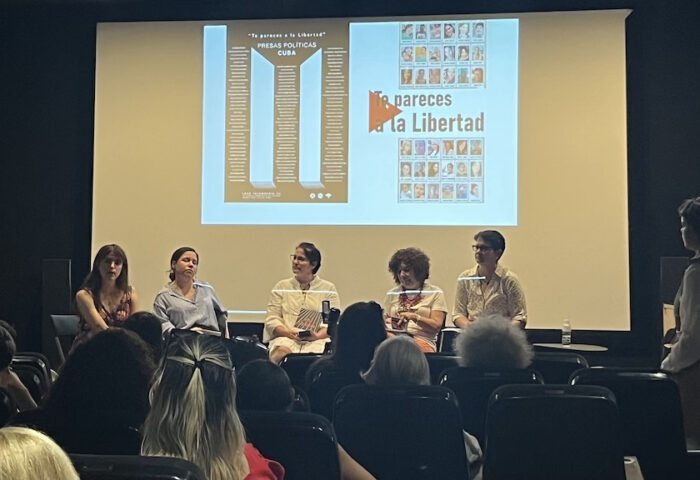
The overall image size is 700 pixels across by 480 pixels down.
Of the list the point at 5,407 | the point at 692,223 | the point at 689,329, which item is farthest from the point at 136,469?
the point at 692,223

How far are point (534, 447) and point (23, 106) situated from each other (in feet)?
20.8

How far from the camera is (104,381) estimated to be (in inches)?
89.7

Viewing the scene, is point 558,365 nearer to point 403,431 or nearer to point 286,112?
point 403,431

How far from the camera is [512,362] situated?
3.37 m

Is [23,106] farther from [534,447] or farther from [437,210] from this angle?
[534,447]

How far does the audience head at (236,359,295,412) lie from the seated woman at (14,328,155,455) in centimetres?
27

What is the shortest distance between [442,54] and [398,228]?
1392mm

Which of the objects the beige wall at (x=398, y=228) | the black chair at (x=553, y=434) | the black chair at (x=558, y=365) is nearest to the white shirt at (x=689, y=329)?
the black chair at (x=558, y=365)

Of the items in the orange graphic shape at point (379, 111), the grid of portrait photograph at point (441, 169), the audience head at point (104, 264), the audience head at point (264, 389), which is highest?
the orange graphic shape at point (379, 111)

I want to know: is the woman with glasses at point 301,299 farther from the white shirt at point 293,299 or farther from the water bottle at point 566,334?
the water bottle at point 566,334

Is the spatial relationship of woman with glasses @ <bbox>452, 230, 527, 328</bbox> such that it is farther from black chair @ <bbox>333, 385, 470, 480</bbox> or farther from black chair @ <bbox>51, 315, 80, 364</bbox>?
black chair @ <bbox>333, 385, 470, 480</bbox>

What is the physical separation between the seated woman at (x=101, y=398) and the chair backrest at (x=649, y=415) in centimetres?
150

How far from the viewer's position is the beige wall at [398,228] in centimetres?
653

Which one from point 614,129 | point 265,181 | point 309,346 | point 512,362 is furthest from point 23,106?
point 512,362
